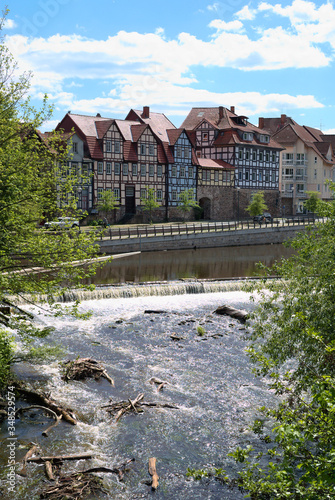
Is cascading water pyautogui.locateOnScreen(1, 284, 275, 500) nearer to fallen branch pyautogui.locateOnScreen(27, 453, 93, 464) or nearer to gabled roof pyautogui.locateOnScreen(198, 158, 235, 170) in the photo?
fallen branch pyautogui.locateOnScreen(27, 453, 93, 464)

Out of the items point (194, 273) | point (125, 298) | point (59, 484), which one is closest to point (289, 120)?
point (194, 273)

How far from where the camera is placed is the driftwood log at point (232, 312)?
23.6 m

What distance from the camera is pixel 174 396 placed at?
14.4 metres

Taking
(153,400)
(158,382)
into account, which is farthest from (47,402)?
(158,382)

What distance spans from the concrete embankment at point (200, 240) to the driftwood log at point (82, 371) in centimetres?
2573

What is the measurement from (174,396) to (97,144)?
45176mm

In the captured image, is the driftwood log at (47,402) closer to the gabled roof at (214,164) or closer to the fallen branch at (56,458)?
the fallen branch at (56,458)

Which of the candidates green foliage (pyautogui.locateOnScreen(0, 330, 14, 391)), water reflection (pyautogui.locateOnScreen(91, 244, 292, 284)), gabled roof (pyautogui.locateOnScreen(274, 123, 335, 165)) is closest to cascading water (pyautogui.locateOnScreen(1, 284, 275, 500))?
green foliage (pyautogui.locateOnScreen(0, 330, 14, 391))

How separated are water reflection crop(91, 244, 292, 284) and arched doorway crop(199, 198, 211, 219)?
1685 cm

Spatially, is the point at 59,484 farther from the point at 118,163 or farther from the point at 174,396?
the point at 118,163

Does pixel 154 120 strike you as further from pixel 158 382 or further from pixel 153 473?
pixel 153 473

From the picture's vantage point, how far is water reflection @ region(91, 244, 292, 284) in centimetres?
3391

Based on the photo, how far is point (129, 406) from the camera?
13.5 metres

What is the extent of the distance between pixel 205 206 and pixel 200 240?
731 inches
